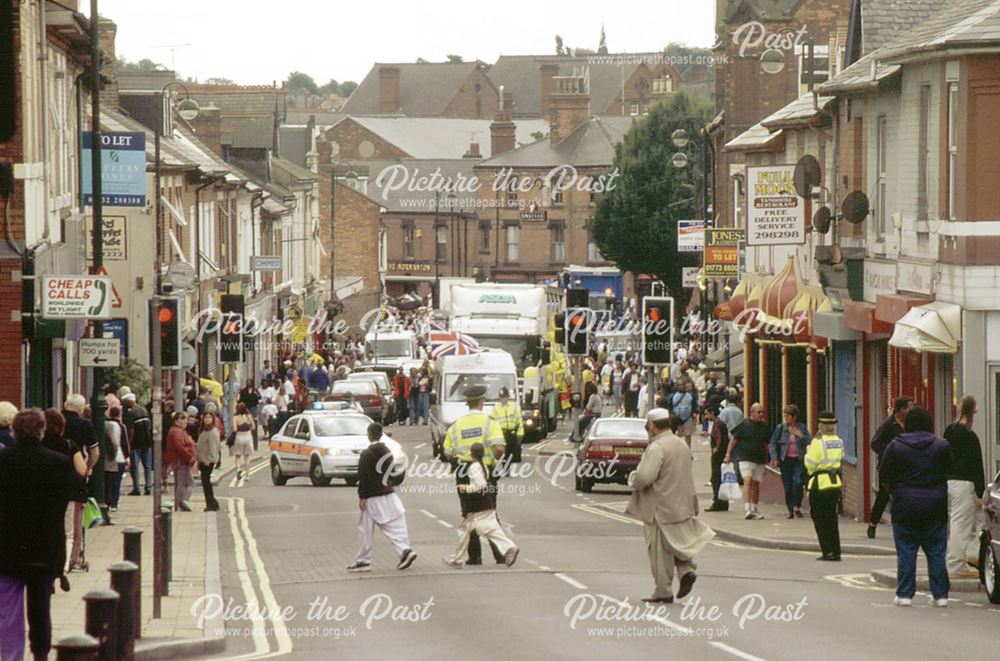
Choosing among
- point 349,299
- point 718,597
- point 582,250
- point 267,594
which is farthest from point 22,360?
point 582,250

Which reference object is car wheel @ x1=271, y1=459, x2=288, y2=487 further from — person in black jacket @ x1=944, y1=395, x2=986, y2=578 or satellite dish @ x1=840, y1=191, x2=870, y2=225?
person in black jacket @ x1=944, y1=395, x2=986, y2=578

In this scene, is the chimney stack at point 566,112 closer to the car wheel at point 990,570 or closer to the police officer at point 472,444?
the police officer at point 472,444

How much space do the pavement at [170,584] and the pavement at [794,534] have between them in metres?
6.81

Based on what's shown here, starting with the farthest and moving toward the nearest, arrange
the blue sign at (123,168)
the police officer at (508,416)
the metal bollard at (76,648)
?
the police officer at (508,416)
the blue sign at (123,168)
the metal bollard at (76,648)

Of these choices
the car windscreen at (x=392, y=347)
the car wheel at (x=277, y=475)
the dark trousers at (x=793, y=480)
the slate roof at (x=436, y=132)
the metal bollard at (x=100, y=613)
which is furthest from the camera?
the slate roof at (x=436, y=132)

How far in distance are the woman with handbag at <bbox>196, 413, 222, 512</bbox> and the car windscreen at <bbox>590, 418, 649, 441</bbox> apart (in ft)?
22.8

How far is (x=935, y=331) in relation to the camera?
21.9m

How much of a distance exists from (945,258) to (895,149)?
3.35m

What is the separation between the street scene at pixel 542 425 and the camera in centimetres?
1449

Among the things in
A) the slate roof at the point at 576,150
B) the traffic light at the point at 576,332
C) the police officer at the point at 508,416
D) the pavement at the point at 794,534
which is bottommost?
the pavement at the point at 794,534

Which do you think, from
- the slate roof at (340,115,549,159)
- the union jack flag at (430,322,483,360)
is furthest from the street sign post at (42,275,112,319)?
the slate roof at (340,115,549,159)

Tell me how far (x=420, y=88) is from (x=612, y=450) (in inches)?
5043

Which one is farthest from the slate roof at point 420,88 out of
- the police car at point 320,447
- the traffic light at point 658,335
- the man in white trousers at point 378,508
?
the man in white trousers at point 378,508

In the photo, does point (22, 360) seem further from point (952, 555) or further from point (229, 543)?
point (952, 555)
